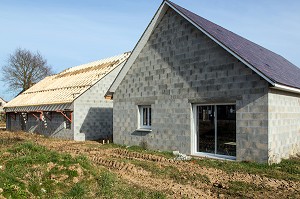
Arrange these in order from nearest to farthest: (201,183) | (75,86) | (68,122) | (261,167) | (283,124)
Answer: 1. (201,183)
2. (261,167)
3. (283,124)
4. (68,122)
5. (75,86)

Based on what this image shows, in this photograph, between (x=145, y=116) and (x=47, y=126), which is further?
(x=47, y=126)

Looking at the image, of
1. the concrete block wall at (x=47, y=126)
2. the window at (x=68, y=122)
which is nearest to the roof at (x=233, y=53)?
the window at (x=68, y=122)

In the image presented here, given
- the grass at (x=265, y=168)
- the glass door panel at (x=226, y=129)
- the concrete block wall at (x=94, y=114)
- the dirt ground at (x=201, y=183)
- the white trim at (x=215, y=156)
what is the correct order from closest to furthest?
the dirt ground at (x=201, y=183) < the grass at (x=265, y=168) < the white trim at (x=215, y=156) < the glass door panel at (x=226, y=129) < the concrete block wall at (x=94, y=114)

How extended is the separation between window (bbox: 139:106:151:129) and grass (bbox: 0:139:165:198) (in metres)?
6.69

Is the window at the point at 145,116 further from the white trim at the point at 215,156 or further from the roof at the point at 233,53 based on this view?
the white trim at the point at 215,156

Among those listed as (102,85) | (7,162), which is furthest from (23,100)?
(7,162)

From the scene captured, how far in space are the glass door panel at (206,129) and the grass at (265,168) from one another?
170 cm

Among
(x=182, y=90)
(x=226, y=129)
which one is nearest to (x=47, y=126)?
(x=182, y=90)

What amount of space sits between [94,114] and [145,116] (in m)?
6.41

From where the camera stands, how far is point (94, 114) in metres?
20.2

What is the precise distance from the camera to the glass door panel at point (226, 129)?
11.7 m

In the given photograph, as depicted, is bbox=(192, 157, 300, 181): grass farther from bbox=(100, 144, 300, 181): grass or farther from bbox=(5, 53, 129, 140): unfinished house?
bbox=(5, 53, 129, 140): unfinished house

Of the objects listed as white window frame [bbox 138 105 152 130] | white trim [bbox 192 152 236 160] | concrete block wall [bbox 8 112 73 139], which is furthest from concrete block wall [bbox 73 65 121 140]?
white trim [bbox 192 152 236 160]

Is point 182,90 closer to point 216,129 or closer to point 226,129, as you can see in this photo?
point 216,129
